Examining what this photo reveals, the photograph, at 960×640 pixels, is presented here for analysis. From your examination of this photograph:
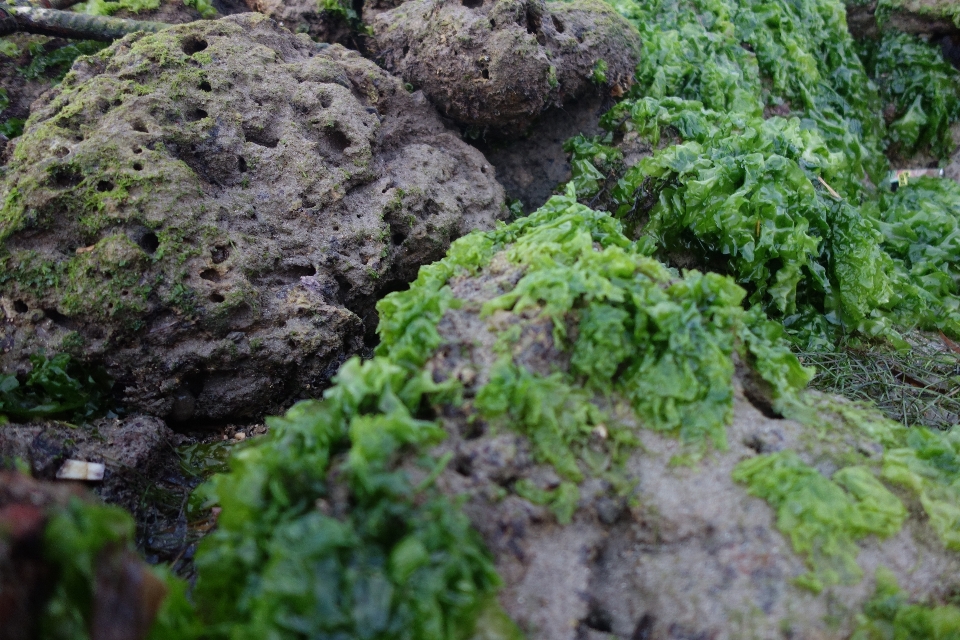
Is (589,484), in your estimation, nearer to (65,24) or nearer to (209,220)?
(209,220)

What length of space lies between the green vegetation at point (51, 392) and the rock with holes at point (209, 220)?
8 centimetres

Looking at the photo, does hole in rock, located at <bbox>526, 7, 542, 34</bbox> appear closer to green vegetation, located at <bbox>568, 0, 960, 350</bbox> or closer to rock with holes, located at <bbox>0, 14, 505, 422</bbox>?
green vegetation, located at <bbox>568, 0, 960, 350</bbox>

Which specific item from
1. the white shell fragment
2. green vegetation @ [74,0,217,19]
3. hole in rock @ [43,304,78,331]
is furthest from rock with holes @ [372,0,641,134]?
the white shell fragment

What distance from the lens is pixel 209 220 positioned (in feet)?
9.21

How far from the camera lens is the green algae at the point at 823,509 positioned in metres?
1.78

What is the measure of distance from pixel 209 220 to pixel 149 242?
0.90 feet

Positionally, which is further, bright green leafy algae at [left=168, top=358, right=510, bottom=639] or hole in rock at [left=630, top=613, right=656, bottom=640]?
hole in rock at [left=630, top=613, right=656, bottom=640]

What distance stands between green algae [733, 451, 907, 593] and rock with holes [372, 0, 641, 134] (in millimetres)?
2653

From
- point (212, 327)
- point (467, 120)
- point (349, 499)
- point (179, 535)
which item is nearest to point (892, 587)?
point (349, 499)

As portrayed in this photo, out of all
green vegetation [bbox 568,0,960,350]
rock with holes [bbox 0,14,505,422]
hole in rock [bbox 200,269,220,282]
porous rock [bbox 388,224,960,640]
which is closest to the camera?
porous rock [bbox 388,224,960,640]

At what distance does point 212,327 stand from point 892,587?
272 centimetres

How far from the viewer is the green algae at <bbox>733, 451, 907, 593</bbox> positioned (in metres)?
1.78

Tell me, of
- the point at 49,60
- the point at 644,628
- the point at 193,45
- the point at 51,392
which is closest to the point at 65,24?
the point at 49,60

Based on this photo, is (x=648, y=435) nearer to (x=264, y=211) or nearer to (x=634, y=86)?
(x=264, y=211)
